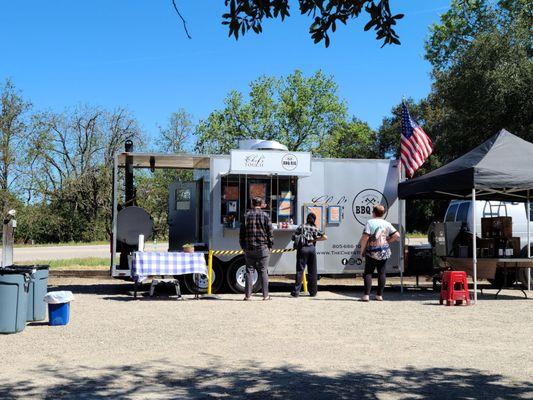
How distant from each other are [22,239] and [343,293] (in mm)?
31799

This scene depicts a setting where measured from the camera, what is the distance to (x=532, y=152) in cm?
1234

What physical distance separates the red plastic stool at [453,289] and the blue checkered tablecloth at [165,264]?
14.3ft

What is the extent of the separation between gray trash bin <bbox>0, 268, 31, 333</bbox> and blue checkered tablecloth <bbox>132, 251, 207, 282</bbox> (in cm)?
332

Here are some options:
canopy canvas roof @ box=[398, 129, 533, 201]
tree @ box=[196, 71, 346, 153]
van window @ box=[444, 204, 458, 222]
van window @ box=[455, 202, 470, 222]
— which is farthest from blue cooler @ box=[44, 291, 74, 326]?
tree @ box=[196, 71, 346, 153]

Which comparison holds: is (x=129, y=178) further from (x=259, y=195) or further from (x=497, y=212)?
(x=497, y=212)

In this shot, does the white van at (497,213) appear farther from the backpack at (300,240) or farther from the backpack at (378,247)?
the backpack at (300,240)

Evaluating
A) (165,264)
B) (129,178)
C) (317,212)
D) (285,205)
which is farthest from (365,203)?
(129,178)

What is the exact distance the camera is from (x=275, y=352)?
716 centimetres

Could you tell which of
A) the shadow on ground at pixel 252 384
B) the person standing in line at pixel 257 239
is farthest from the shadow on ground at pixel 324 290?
the shadow on ground at pixel 252 384

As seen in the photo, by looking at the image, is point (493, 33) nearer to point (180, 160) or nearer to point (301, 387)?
point (180, 160)

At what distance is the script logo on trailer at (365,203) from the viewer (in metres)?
14.0

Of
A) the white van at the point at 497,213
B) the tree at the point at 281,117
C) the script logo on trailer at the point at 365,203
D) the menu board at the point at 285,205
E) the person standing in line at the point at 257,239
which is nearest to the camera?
the person standing in line at the point at 257,239

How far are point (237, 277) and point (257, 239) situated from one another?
175 cm

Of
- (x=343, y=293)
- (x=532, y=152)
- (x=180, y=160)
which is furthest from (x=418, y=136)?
(x=180, y=160)
